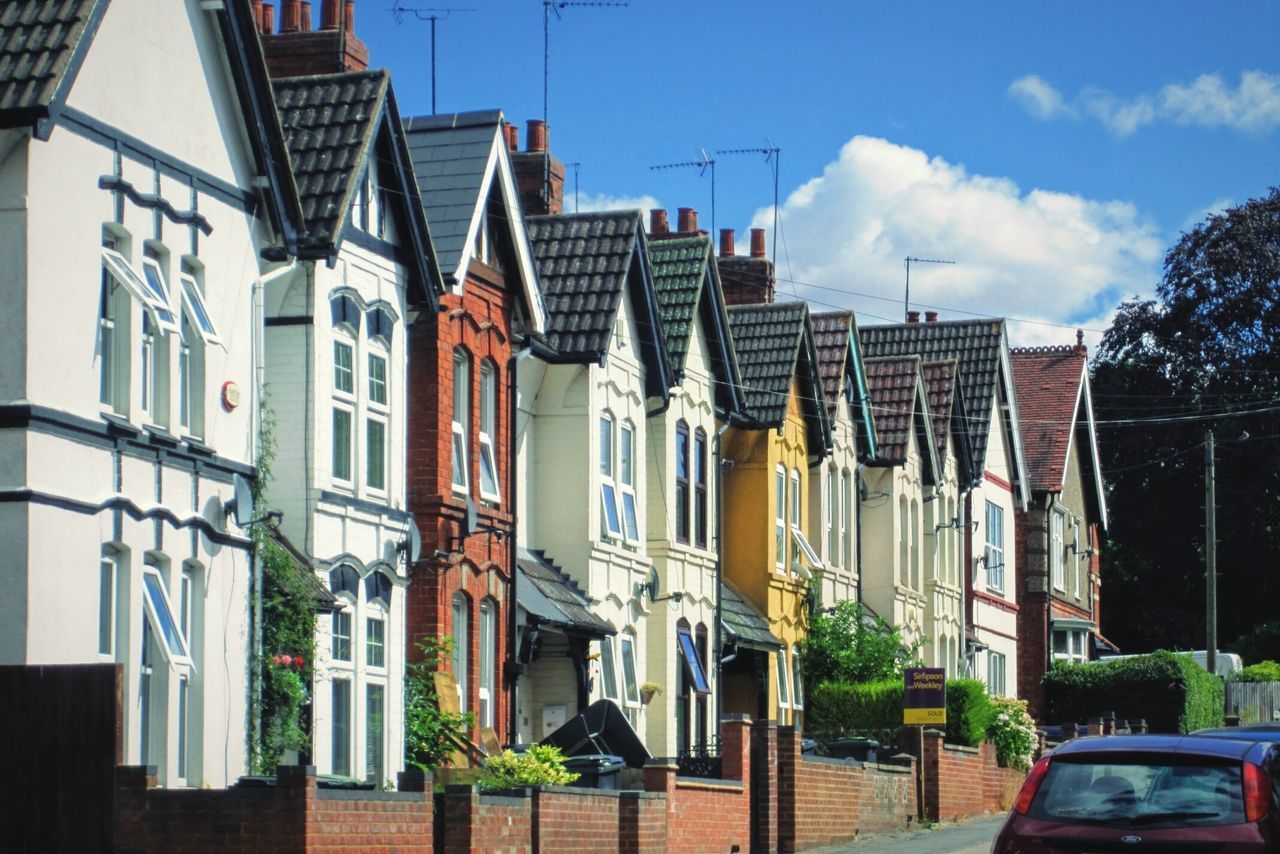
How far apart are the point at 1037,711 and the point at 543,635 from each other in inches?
1036

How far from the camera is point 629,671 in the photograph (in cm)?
3123

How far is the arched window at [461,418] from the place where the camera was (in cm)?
2589

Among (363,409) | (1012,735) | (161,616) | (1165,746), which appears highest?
(363,409)

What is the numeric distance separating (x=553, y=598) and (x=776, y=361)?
10216 mm

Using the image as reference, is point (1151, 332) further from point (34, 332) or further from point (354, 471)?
point (34, 332)

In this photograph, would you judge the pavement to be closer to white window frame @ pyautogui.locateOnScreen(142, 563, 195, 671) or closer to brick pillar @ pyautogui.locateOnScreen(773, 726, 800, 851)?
brick pillar @ pyautogui.locateOnScreen(773, 726, 800, 851)

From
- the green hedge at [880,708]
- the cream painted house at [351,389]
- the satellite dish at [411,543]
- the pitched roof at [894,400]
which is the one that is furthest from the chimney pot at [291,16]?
the pitched roof at [894,400]

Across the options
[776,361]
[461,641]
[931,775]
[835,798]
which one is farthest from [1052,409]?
[461,641]

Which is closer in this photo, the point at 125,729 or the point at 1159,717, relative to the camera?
the point at 125,729

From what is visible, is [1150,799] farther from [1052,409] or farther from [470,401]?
[1052,409]

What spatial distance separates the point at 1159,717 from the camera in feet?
157

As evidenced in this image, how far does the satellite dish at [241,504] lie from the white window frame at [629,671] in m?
10.6

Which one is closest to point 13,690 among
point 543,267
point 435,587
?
point 435,587

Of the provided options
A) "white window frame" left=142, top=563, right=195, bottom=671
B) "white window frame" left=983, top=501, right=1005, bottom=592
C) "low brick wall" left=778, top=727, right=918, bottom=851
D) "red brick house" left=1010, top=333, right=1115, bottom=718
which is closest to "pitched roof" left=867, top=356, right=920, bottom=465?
"white window frame" left=983, top=501, right=1005, bottom=592
